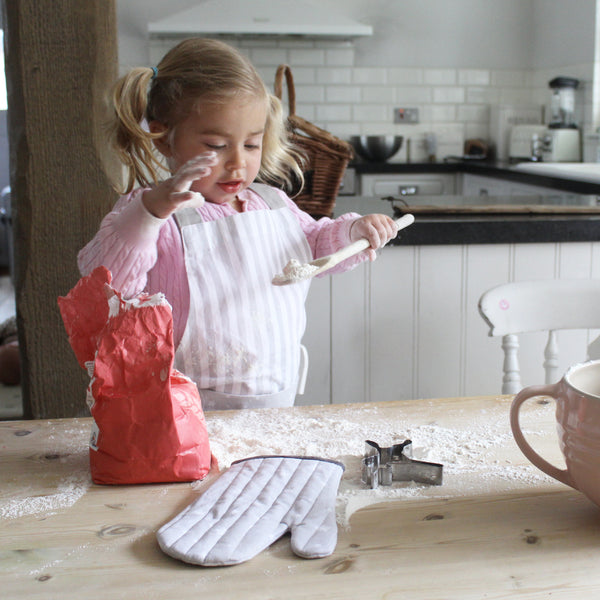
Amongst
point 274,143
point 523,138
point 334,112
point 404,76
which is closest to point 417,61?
point 404,76

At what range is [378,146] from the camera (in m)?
4.37

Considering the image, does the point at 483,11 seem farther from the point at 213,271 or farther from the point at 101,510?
the point at 101,510

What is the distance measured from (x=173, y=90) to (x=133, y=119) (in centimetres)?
7

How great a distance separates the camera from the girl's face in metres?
1.07

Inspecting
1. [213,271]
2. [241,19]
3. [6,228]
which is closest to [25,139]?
[213,271]

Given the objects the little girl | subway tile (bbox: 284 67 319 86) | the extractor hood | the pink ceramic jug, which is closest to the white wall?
subway tile (bbox: 284 67 319 86)

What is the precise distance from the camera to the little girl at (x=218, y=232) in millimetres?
1071

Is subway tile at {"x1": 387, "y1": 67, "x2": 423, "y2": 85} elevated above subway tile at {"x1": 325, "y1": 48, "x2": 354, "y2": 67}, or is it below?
below

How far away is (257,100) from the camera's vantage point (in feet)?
3.61

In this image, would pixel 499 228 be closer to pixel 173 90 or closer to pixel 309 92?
pixel 173 90

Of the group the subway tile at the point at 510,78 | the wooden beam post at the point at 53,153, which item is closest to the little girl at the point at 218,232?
the wooden beam post at the point at 53,153

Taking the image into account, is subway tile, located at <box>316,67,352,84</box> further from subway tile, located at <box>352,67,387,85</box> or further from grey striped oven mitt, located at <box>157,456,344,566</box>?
grey striped oven mitt, located at <box>157,456,344,566</box>

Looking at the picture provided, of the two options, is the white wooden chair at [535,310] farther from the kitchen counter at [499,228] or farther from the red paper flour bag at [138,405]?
the red paper flour bag at [138,405]

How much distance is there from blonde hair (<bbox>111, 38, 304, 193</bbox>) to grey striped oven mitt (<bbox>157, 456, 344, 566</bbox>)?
0.54 meters
